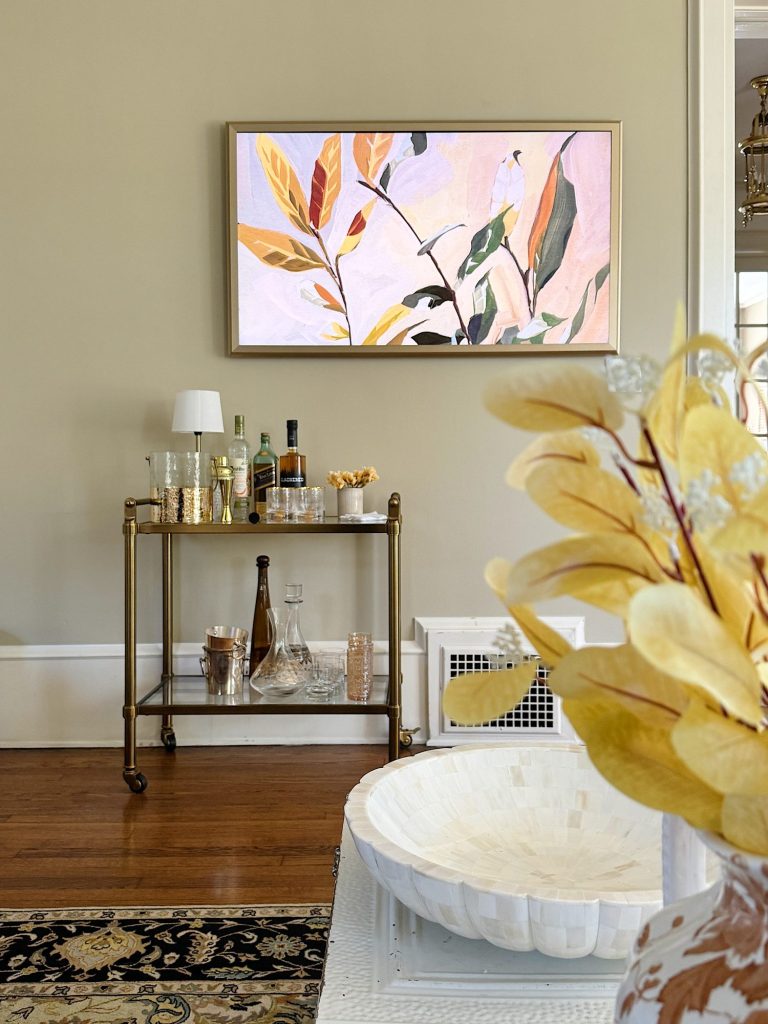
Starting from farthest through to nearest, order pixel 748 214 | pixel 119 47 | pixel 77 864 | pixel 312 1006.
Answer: pixel 748 214 < pixel 119 47 < pixel 77 864 < pixel 312 1006

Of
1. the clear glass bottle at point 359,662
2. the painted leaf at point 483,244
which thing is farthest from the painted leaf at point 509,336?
the clear glass bottle at point 359,662

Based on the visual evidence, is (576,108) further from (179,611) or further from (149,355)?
(179,611)

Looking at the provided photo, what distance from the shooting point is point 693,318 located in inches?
127

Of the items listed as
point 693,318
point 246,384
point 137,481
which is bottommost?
point 137,481

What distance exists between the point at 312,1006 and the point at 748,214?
4411 millimetres

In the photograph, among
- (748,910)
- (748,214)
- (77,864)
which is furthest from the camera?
(748,214)

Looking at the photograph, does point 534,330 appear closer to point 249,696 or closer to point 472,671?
point 472,671

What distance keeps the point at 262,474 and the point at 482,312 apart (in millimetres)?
933

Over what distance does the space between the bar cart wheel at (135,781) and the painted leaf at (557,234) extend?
6.59ft

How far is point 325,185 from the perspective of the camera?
3191 mm

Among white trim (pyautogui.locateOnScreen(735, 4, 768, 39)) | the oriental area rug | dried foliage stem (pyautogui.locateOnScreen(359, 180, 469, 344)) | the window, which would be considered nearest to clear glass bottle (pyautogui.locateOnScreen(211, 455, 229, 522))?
dried foliage stem (pyautogui.locateOnScreen(359, 180, 469, 344))

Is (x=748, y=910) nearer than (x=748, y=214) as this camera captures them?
Yes

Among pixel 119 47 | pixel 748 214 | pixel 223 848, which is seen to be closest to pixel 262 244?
pixel 119 47

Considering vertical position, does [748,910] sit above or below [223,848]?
above
